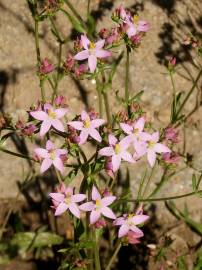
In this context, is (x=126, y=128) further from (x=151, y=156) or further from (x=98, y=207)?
(x=98, y=207)

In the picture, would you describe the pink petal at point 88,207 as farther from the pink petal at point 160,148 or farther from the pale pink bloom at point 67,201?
the pink petal at point 160,148

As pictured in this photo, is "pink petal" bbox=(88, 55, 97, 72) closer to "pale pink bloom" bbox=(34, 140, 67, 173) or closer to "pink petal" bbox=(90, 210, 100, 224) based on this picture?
"pale pink bloom" bbox=(34, 140, 67, 173)

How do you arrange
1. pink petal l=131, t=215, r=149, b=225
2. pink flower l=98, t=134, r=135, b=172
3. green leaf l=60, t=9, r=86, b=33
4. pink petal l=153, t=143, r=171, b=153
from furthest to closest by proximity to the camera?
green leaf l=60, t=9, r=86, b=33 → pink petal l=131, t=215, r=149, b=225 → pink petal l=153, t=143, r=171, b=153 → pink flower l=98, t=134, r=135, b=172

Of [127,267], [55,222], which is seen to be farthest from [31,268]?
[127,267]

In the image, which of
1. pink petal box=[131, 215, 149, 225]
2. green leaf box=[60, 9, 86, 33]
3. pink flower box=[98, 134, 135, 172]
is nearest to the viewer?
pink flower box=[98, 134, 135, 172]

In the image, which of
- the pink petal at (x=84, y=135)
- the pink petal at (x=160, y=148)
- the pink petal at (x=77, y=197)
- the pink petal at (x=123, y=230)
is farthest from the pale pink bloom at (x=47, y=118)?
the pink petal at (x=123, y=230)

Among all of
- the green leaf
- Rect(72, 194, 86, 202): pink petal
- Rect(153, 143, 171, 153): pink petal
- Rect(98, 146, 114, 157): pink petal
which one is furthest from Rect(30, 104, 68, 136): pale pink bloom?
the green leaf
